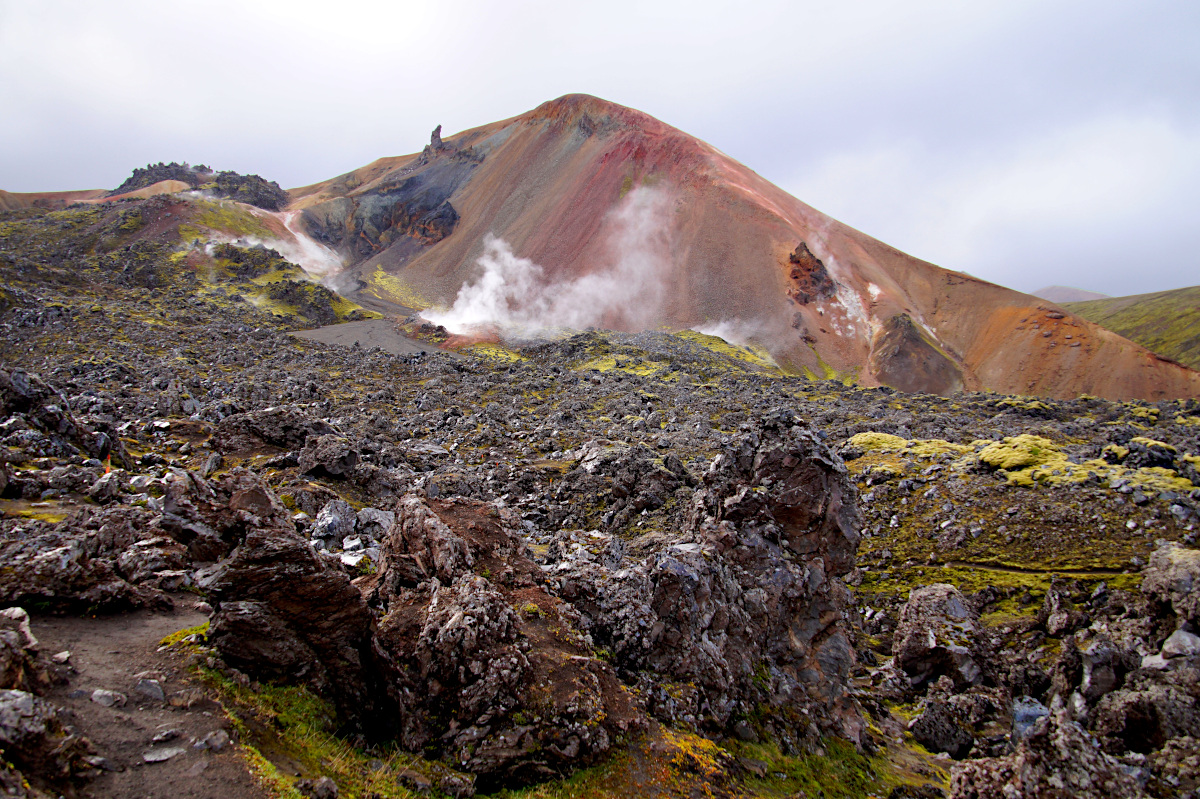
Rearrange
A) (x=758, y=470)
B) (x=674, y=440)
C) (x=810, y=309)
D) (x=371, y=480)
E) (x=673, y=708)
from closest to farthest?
(x=673, y=708), (x=758, y=470), (x=371, y=480), (x=674, y=440), (x=810, y=309)

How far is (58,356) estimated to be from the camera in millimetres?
35156

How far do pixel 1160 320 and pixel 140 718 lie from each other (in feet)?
654

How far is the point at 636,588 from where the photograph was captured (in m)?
10.1

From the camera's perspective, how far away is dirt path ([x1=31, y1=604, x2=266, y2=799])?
16.6ft

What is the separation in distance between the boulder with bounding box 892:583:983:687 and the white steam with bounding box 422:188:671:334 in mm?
61395

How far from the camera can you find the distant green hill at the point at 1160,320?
114 meters

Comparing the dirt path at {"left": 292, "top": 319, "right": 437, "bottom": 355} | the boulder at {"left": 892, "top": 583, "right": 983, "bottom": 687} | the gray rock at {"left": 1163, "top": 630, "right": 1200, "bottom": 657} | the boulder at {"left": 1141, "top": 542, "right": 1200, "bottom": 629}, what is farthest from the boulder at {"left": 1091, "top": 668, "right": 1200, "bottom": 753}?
the dirt path at {"left": 292, "top": 319, "right": 437, "bottom": 355}

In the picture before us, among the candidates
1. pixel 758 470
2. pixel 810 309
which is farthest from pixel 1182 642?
pixel 810 309

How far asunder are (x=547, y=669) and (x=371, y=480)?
12238 millimetres

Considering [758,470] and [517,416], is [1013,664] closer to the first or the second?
[758,470]

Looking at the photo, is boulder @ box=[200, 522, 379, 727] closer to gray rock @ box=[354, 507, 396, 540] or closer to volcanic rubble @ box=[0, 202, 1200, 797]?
volcanic rubble @ box=[0, 202, 1200, 797]

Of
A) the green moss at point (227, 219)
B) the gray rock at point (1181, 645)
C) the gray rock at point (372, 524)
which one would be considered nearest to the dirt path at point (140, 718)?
the gray rock at point (372, 524)

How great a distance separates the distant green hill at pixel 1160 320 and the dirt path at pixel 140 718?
477 feet

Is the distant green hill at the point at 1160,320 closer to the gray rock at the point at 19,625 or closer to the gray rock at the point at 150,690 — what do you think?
the gray rock at the point at 150,690
